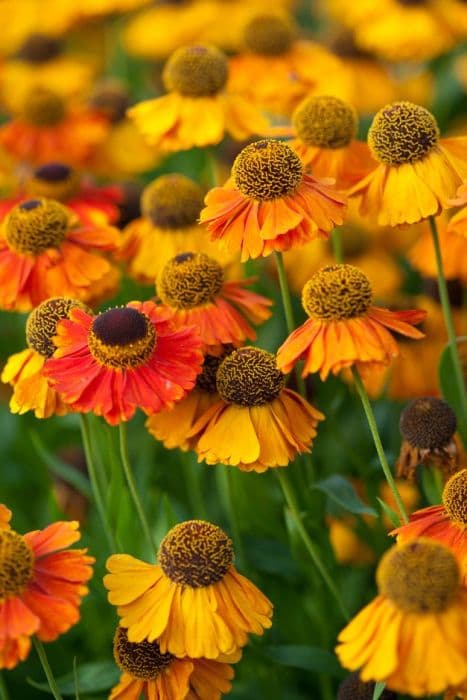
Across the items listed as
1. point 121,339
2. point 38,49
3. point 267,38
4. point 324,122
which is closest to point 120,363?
point 121,339

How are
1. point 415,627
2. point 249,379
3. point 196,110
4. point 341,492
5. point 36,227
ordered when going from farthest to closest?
point 196,110 < point 36,227 < point 341,492 < point 249,379 < point 415,627

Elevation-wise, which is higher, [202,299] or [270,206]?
[270,206]

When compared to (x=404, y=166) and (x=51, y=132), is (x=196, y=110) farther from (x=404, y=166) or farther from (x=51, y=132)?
(x=51, y=132)

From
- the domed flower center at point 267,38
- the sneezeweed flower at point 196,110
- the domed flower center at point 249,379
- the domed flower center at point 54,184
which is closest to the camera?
the domed flower center at point 249,379

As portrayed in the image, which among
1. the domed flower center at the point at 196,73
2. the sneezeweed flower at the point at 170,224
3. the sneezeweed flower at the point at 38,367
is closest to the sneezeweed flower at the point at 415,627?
the sneezeweed flower at the point at 38,367

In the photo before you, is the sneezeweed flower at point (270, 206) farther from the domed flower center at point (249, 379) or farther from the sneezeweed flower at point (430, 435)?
the sneezeweed flower at point (430, 435)

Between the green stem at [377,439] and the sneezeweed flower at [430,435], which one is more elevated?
the green stem at [377,439]

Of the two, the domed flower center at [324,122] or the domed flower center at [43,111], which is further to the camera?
the domed flower center at [43,111]
